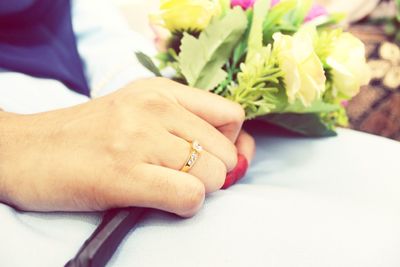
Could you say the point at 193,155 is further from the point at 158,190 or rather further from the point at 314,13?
the point at 314,13

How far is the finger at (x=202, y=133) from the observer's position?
1.66ft

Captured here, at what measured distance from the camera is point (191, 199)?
0.47 meters

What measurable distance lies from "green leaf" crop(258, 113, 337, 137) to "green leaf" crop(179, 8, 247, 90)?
11 centimetres

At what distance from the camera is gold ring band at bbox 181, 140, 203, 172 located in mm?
500

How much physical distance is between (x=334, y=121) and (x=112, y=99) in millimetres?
399

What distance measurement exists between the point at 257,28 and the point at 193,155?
22 centimetres

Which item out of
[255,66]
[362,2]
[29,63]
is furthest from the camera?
[362,2]

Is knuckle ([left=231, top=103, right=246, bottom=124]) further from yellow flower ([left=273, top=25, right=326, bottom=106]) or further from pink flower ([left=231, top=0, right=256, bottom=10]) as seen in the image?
pink flower ([left=231, top=0, right=256, bottom=10])

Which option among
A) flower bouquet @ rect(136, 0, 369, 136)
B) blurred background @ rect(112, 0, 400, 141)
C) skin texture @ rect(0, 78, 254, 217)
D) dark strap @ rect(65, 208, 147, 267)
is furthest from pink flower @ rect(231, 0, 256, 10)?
blurred background @ rect(112, 0, 400, 141)

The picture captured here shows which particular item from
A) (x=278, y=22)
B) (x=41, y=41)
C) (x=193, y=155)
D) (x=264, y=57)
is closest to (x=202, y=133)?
(x=193, y=155)

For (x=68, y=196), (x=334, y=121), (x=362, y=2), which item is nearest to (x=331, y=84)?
(x=334, y=121)

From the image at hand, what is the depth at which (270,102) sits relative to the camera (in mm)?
620

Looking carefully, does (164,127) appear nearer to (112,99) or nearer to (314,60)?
(112,99)

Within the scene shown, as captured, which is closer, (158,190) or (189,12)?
(158,190)
